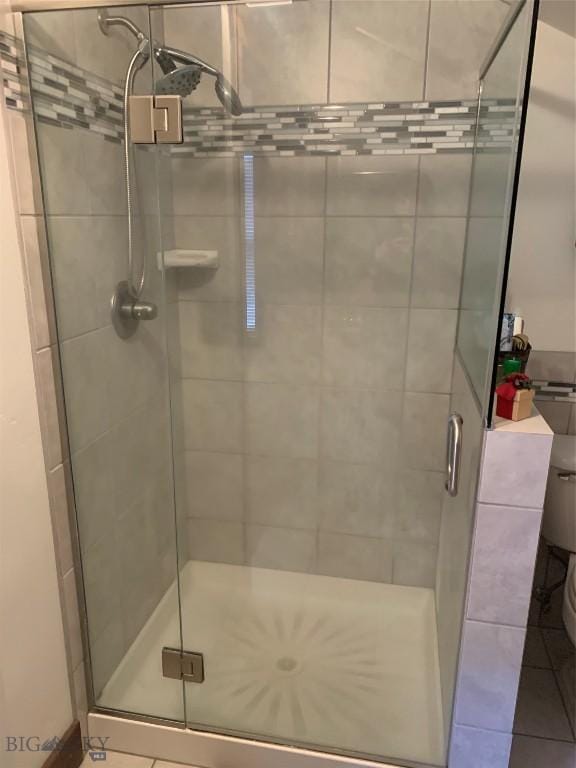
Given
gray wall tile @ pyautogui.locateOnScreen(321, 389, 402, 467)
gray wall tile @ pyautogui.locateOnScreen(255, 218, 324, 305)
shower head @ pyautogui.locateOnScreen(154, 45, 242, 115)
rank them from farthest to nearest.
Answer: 1. gray wall tile @ pyautogui.locateOnScreen(321, 389, 402, 467)
2. gray wall tile @ pyautogui.locateOnScreen(255, 218, 324, 305)
3. shower head @ pyautogui.locateOnScreen(154, 45, 242, 115)

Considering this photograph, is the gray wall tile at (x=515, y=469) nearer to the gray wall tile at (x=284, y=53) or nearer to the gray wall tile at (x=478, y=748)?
the gray wall tile at (x=478, y=748)

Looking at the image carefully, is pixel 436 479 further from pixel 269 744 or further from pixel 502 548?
pixel 269 744

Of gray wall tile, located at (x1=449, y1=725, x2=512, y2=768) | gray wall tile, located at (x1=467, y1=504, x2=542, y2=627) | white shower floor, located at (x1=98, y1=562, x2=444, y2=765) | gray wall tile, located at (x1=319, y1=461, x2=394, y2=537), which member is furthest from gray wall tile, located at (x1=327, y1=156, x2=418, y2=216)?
gray wall tile, located at (x1=449, y1=725, x2=512, y2=768)

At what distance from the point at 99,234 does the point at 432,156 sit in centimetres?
97

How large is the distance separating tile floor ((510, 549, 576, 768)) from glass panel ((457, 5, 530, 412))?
41.0 inches

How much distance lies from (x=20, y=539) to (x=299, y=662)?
92cm

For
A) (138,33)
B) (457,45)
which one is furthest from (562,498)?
(138,33)

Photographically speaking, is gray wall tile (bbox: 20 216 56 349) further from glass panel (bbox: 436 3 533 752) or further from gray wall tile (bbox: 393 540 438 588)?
gray wall tile (bbox: 393 540 438 588)

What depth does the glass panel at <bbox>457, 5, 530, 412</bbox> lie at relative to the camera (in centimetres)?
109

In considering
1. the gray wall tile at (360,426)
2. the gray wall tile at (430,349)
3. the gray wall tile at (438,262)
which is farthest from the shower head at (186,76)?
the gray wall tile at (360,426)

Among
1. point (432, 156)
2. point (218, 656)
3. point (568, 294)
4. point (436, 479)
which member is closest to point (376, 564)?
point (436, 479)

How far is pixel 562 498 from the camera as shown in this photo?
5.60 feet

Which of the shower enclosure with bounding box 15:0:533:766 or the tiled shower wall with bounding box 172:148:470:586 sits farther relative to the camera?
the tiled shower wall with bounding box 172:148:470:586

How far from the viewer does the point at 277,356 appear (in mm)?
1896
